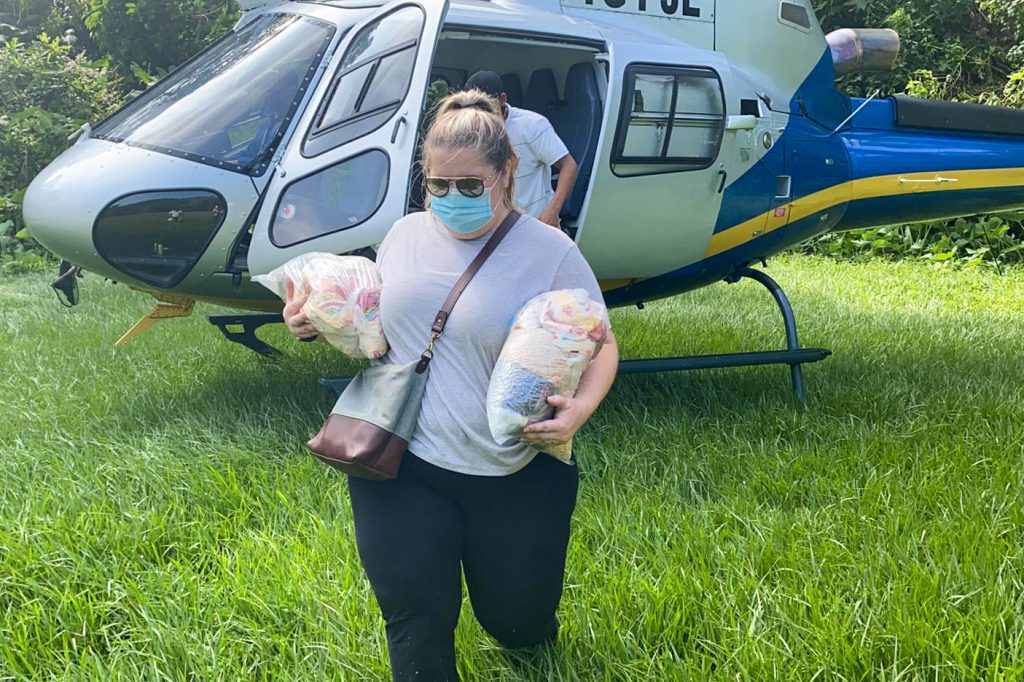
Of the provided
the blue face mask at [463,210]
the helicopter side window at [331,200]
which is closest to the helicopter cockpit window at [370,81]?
the helicopter side window at [331,200]

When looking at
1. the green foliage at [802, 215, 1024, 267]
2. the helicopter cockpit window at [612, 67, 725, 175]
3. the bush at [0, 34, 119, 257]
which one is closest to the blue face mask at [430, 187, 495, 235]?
the helicopter cockpit window at [612, 67, 725, 175]

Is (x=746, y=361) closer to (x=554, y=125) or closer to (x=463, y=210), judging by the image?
(x=554, y=125)

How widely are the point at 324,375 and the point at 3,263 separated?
8098 mm

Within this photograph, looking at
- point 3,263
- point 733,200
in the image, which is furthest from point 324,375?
point 3,263

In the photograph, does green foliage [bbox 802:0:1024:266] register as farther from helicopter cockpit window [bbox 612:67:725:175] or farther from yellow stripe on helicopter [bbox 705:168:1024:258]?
helicopter cockpit window [bbox 612:67:725:175]

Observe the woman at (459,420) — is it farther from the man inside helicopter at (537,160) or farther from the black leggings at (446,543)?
the man inside helicopter at (537,160)

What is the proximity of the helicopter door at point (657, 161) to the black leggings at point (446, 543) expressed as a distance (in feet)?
7.82

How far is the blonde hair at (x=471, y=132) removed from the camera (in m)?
1.97

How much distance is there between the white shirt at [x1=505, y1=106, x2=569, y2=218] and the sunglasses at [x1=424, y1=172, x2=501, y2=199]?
216cm

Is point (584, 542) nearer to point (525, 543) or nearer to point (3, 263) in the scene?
point (525, 543)

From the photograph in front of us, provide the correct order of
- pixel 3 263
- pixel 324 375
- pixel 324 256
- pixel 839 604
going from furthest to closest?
pixel 3 263 < pixel 324 375 < pixel 839 604 < pixel 324 256

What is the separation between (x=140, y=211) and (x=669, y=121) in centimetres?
249

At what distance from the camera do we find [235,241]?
12.9ft

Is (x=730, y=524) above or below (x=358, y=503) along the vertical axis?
below
